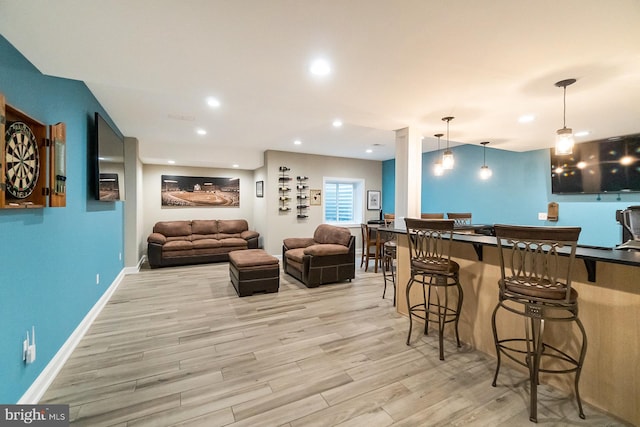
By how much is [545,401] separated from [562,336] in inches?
18.3

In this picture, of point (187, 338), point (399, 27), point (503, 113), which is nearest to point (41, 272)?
point (187, 338)

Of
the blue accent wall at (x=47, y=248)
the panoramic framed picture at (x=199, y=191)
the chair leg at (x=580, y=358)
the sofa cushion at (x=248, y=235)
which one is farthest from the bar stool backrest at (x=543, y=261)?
the panoramic framed picture at (x=199, y=191)

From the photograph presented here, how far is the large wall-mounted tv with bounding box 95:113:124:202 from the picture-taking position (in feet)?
9.88

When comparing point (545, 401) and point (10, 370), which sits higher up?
point (10, 370)

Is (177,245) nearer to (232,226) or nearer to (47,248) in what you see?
(232,226)

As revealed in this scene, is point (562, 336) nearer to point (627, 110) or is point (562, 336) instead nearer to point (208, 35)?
point (627, 110)

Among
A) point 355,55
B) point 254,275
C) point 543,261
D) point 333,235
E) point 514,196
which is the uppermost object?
point 355,55

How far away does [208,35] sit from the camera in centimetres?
179

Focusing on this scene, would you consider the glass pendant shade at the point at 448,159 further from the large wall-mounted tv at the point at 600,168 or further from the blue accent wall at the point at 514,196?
the large wall-mounted tv at the point at 600,168

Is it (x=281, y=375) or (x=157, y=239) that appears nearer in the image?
(x=281, y=375)

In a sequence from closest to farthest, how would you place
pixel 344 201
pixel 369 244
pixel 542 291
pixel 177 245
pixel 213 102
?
1. pixel 542 291
2. pixel 213 102
3. pixel 369 244
4. pixel 177 245
5. pixel 344 201

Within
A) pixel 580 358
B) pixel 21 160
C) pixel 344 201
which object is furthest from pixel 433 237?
pixel 344 201

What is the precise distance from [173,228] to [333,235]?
13.1 feet

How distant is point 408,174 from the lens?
3.74m
